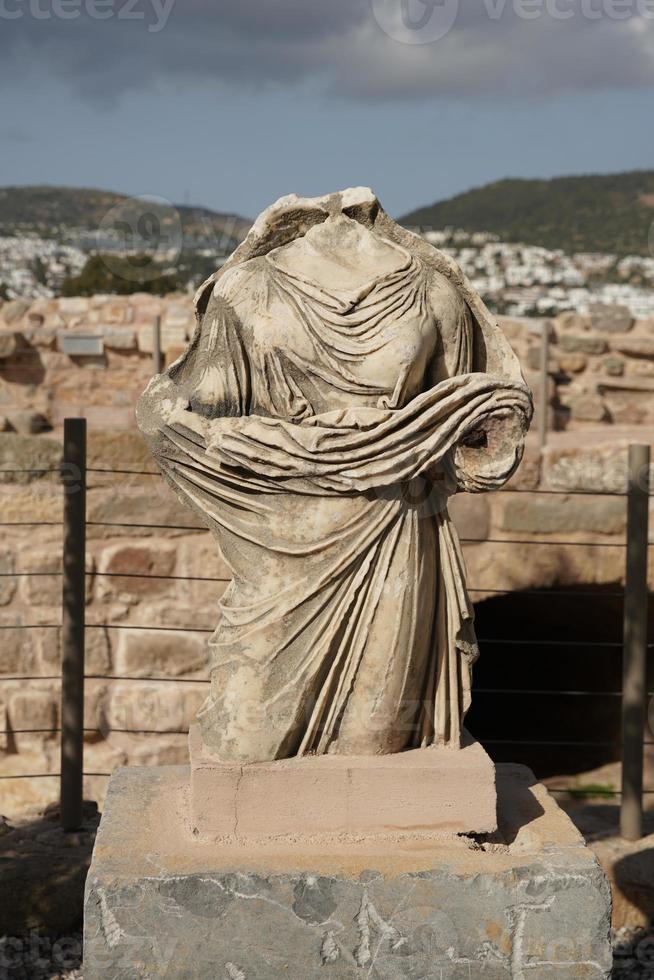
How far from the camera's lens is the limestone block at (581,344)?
12.0 m

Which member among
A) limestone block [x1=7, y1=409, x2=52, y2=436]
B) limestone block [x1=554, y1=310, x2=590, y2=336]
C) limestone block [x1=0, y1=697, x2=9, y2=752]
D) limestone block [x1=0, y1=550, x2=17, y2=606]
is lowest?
limestone block [x1=0, y1=697, x2=9, y2=752]

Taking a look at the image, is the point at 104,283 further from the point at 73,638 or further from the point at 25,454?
the point at 73,638

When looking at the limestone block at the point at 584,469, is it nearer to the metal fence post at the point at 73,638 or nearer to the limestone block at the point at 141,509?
the limestone block at the point at 141,509

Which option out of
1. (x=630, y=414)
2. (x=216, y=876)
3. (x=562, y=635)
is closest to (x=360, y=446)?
(x=216, y=876)

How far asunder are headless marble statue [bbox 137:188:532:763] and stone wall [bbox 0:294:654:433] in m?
7.78

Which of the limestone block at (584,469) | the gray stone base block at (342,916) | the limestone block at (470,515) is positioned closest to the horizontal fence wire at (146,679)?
the limestone block at (470,515)

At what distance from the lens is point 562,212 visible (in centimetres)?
3014

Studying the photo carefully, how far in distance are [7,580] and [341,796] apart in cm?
292

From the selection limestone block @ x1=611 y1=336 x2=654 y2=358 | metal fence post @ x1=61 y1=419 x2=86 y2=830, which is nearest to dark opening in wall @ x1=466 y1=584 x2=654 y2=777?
metal fence post @ x1=61 y1=419 x2=86 y2=830

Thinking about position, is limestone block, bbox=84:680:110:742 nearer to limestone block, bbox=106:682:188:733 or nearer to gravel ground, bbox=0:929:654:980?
limestone block, bbox=106:682:188:733

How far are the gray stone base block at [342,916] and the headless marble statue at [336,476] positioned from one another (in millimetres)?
330

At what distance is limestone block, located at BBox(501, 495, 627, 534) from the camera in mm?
6121

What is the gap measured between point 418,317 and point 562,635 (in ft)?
19.5

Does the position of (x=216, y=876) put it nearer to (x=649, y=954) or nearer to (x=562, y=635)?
(x=649, y=954)
